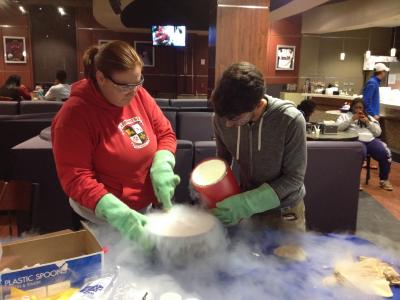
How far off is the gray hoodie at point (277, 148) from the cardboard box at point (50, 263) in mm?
660

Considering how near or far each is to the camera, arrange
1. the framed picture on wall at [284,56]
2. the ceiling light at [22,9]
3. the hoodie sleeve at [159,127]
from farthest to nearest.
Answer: the framed picture on wall at [284,56] < the ceiling light at [22,9] < the hoodie sleeve at [159,127]

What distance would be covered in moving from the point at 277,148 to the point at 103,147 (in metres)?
0.60

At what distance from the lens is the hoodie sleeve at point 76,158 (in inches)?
44.6

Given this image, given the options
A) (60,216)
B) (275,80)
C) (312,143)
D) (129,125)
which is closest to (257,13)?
(312,143)

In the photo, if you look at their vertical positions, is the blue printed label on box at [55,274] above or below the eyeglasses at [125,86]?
below

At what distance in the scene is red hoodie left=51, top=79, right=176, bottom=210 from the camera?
3.78 feet

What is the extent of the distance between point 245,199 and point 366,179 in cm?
398

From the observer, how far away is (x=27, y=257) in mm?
987

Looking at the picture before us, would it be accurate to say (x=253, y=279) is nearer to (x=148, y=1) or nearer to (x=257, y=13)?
(x=257, y=13)

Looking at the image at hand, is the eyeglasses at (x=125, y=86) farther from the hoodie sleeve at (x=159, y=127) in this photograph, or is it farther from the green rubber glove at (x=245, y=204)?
the green rubber glove at (x=245, y=204)

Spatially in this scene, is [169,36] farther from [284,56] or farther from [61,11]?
[284,56]

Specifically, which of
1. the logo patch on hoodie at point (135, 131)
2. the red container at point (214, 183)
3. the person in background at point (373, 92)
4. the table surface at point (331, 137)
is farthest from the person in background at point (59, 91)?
the red container at point (214, 183)

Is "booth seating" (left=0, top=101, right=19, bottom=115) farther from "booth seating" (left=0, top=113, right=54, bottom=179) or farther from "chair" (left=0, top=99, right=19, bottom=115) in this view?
"booth seating" (left=0, top=113, right=54, bottom=179)

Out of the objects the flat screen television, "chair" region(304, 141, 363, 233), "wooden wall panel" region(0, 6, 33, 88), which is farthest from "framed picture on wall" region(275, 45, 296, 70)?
"chair" region(304, 141, 363, 233)
